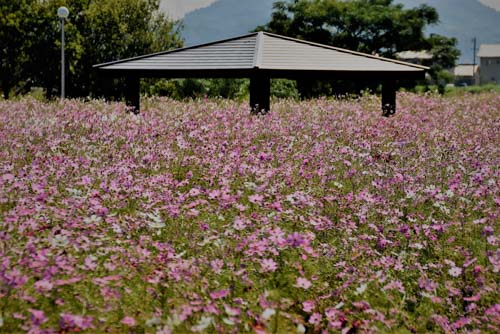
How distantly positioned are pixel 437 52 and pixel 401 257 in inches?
1956

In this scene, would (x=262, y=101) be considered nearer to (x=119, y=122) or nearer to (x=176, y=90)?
(x=119, y=122)

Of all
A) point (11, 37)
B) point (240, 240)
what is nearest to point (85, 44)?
point (11, 37)

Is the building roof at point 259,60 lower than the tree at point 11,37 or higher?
lower

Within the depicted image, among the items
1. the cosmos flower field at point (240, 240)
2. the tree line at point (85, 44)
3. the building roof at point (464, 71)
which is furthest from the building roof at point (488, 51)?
the cosmos flower field at point (240, 240)

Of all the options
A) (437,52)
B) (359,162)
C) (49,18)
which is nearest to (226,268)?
(359,162)

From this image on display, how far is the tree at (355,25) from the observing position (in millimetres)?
44438

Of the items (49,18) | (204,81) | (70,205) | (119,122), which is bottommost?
(70,205)

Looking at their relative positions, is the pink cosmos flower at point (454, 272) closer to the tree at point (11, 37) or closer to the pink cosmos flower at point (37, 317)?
the pink cosmos flower at point (37, 317)

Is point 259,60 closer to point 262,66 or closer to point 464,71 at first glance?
point 262,66

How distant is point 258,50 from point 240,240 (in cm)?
1037

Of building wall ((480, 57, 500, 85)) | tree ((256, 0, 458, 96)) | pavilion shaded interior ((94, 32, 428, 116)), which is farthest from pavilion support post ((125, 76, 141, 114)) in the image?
building wall ((480, 57, 500, 85))

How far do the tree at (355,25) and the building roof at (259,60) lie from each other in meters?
27.2

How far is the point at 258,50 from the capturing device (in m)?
14.8

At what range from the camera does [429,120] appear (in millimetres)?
13539
